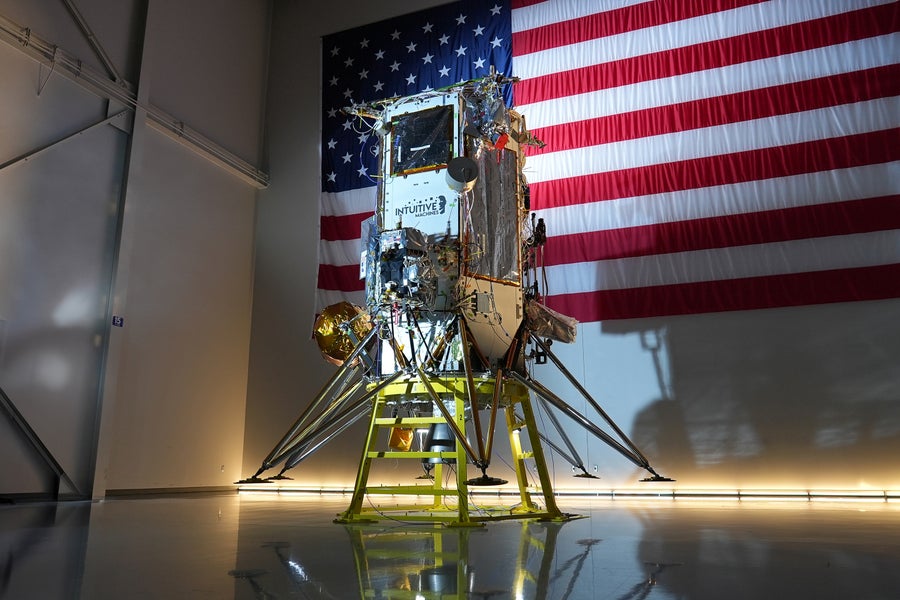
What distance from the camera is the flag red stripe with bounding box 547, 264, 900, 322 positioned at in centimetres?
741

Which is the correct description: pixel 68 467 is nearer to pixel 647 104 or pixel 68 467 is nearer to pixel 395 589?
pixel 395 589

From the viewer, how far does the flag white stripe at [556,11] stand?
29.9 feet

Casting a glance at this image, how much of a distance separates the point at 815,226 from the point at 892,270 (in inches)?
35.4

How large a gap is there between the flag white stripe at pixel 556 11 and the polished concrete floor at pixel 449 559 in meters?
7.07

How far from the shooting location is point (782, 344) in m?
7.75

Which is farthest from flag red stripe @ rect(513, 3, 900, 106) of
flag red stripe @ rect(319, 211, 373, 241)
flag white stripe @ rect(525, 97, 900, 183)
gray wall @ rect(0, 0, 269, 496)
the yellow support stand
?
the yellow support stand

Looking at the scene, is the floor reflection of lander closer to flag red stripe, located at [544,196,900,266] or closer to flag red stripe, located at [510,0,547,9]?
flag red stripe, located at [544,196,900,266]

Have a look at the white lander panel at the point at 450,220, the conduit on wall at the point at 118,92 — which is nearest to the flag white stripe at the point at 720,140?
the white lander panel at the point at 450,220

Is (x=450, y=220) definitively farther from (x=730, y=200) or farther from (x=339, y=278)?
(x=339, y=278)

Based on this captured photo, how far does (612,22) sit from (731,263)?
12.0 ft

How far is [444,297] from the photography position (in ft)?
15.5

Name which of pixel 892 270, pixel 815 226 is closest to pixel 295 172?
pixel 815 226

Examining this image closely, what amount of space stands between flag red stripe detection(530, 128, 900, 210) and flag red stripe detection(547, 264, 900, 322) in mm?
1224

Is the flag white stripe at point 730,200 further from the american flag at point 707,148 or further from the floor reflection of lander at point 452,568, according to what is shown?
the floor reflection of lander at point 452,568
